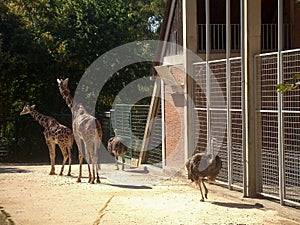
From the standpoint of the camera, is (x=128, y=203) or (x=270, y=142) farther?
(x=270, y=142)

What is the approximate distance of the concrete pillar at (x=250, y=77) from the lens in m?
11.3

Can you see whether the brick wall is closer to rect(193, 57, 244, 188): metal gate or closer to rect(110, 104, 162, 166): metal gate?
rect(193, 57, 244, 188): metal gate

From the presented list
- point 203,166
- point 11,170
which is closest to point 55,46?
point 11,170

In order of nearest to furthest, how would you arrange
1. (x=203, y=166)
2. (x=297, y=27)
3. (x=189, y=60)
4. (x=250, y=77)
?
1. (x=250, y=77)
2. (x=203, y=166)
3. (x=189, y=60)
4. (x=297, y=27)

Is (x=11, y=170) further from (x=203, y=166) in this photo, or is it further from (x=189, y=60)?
(x=203, y=166)

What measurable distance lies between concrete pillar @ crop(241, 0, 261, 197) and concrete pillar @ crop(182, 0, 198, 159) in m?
2.99

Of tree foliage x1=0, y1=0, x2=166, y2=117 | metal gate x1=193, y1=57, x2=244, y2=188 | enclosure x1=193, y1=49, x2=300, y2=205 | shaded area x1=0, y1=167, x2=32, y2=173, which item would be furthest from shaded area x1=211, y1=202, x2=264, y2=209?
tree foliage x1=0, y1=0, x2=166, y2=117

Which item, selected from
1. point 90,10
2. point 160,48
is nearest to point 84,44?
point 90,10

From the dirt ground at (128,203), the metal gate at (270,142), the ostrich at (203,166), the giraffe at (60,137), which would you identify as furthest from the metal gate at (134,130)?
the ostrich at (203,166)

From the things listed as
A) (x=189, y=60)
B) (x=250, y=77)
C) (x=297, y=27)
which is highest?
(x=297, y=27)

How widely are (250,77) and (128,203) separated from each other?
10.5 ft

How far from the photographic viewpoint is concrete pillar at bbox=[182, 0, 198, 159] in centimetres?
1424

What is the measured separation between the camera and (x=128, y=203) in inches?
456

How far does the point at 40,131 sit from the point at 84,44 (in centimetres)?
380
